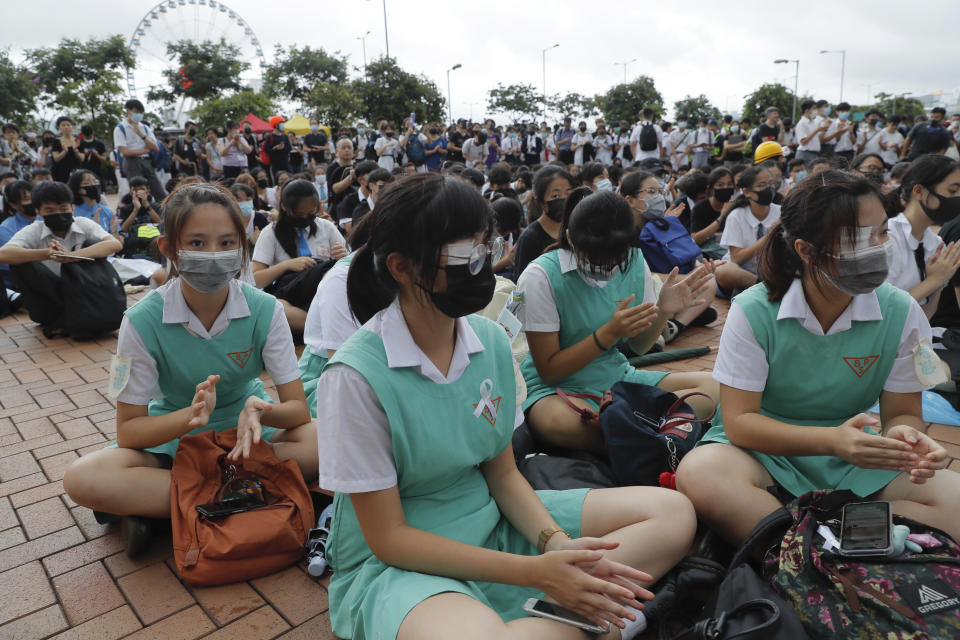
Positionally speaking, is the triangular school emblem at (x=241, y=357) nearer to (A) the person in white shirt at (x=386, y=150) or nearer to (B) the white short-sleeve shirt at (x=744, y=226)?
(B) the white short-sleeve shirt at (x=744, y=226)

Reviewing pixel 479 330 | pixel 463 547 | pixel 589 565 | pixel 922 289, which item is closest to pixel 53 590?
pixel 463 547

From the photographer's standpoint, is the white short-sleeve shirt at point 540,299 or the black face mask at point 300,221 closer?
the white short-sleeve shirt at point 540,299

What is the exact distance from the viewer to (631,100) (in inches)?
1432

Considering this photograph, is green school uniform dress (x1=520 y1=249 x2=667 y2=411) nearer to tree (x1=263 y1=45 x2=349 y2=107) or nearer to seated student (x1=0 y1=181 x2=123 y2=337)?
seated student (x1=0 y1=181 x2=123 y2=337)

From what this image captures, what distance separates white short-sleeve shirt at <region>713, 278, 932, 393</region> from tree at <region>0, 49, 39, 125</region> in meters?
31.3

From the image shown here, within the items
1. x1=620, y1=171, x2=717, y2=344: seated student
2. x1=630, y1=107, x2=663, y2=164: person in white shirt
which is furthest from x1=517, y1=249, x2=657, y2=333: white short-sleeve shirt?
x1=630, y1=107, x2=663, y2=164: person in white shirt

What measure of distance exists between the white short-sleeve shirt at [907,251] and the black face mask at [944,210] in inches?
3.3

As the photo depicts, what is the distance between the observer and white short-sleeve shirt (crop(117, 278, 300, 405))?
2227 millimetres

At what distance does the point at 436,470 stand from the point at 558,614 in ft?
1.45

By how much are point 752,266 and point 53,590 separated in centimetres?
503

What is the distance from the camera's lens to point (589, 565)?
54.9 inches

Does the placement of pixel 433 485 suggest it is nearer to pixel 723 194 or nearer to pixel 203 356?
pixel 203 356

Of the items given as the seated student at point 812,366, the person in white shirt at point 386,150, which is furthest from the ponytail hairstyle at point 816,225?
the person in white shirt at point 386,150

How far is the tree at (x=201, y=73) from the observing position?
37594 millimetres
